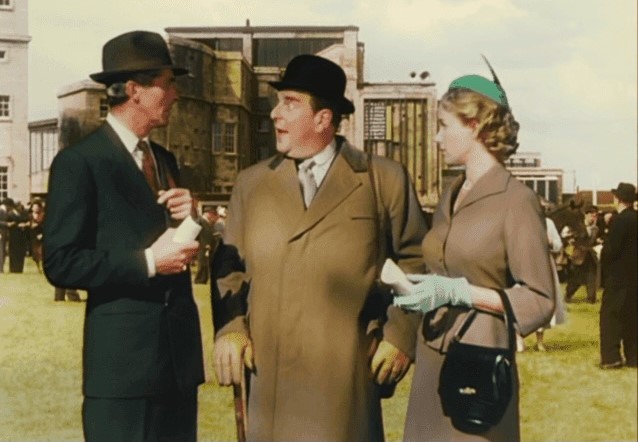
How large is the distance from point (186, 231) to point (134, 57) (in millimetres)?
707

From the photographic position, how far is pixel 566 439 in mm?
5234

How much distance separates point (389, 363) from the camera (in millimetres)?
3826

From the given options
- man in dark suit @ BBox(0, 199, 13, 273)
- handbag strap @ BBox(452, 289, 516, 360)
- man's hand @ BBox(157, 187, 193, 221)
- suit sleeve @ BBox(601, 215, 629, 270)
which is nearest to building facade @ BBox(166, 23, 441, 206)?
man's hand @ BBox(157, 187, 193, 221)

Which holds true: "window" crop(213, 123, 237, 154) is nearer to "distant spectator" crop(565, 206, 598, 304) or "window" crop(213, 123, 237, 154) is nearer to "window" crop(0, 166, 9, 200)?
"window" crop(0, 166, 9, 200)

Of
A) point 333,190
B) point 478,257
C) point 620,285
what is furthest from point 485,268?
point 620,285

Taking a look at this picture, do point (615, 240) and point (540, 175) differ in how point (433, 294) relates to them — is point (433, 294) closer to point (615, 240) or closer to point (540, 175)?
point (540, 175)

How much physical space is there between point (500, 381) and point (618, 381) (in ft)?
6.75

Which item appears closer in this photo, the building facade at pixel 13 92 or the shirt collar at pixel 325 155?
the shirt collar at pixel 325 155

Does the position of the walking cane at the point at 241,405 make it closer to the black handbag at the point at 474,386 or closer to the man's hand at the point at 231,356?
the man's hand at the point at 231,356

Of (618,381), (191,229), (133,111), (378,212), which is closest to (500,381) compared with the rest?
(378,212)

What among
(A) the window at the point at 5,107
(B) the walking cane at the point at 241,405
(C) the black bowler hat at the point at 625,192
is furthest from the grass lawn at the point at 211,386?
(A) the window at the point at 5,107

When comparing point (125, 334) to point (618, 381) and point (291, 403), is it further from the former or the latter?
point (618, 381)

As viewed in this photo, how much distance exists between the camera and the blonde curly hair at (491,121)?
382 centimetres

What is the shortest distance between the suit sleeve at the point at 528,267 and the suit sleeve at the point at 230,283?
37.5 inches
